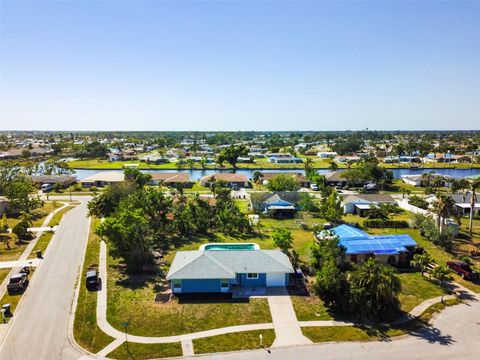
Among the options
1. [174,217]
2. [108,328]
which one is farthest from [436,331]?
[174,217]

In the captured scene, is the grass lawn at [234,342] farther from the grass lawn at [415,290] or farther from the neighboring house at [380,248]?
the neighboring house at [380,248]

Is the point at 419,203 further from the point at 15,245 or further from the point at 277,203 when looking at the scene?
the point at 15,245

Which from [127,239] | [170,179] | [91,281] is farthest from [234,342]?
[170,179]

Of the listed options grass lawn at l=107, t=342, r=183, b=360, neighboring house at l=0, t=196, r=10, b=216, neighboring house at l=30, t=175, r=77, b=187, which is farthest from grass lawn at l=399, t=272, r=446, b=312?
neighboring house at l=30, t=175, r=77, b=187

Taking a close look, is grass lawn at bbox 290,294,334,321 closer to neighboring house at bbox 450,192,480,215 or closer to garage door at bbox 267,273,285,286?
garage door at bbox 267,273,285,286

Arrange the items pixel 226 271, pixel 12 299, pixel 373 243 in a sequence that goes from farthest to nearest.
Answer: pixel 373 243, pixel 226 271, pixel 12 299
